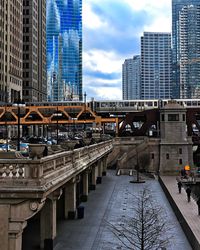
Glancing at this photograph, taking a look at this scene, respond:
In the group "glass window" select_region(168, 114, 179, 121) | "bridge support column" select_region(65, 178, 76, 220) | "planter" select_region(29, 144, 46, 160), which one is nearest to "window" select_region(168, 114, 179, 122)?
"glass window" select_region(168, 114, 179, 121)

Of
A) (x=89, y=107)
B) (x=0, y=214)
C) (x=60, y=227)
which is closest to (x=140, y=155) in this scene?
(x=89, y=107)

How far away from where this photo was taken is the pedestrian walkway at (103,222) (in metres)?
19.9

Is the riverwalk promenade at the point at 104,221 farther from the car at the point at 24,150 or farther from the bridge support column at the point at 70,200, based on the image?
the car at the point at 24,150

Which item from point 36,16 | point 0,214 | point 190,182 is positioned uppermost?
point 36,16

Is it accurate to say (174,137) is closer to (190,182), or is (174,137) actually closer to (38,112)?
(190,182)

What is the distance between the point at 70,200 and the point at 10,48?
91693 millimetres

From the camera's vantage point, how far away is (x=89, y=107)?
9225 centimetres

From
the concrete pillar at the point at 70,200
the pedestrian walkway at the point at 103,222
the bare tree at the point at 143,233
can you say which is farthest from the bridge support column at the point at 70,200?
the bare tree at the point at 143,233

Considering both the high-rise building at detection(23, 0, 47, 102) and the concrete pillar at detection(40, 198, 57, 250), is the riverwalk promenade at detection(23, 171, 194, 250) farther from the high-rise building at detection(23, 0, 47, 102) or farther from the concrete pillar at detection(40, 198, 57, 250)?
the high-rise building at detection(23, 0, 47, 102)

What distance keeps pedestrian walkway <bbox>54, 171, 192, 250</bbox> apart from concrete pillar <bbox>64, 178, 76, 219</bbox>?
0.67 m

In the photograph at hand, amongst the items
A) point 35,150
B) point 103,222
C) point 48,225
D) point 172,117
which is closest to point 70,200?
point 103,222

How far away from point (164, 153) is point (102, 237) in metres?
41.0

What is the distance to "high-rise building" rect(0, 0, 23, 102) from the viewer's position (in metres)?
103

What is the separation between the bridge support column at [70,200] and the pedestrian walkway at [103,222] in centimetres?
66
